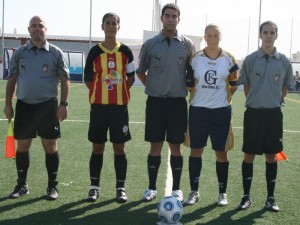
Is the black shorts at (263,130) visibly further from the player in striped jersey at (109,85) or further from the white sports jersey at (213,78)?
the player in striped jersey at (109,85)

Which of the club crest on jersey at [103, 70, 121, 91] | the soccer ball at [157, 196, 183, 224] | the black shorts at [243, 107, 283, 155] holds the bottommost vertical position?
the soccer ball at [157, 196, 183, 224]

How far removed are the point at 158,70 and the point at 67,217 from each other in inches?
69.8

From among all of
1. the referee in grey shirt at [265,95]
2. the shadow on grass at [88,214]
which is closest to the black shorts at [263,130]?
the referee in grey shirt at [265,95]

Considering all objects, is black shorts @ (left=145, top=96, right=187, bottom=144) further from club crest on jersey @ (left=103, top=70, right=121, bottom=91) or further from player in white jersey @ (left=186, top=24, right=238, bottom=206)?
club crest on jersey @ (left=103, top=70, right=121, bottom=91)

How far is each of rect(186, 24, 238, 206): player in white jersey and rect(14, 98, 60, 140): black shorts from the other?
1480mm

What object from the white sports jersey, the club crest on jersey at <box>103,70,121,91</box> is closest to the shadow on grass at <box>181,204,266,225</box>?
the white sports jersey

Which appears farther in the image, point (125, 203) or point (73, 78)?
point (73, 78)

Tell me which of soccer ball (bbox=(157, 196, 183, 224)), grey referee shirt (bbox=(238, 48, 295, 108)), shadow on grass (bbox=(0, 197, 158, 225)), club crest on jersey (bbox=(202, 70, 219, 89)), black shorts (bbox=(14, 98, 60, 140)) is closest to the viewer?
soccer ball (bbox=(157, 196, 183, 224))

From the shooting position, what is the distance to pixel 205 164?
6785mm

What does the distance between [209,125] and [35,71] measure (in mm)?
1919

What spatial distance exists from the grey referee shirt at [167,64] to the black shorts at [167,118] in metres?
0.09

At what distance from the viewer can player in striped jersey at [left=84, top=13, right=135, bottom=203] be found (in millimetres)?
4688

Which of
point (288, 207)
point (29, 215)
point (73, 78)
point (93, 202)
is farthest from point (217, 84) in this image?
point (73, 78)

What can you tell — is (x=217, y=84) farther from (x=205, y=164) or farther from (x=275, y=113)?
(x=205, y=164)
